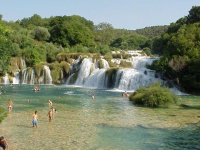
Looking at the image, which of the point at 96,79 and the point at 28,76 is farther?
the point at 28,76

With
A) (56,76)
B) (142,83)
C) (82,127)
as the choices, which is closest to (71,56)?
(56,76)

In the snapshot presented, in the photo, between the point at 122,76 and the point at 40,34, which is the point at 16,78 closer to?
the point at 122,76

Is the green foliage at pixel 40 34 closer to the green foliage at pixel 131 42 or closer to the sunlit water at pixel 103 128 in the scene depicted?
the green foliage at pixel 131 42

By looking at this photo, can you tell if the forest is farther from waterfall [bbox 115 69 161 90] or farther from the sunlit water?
the sunlit water

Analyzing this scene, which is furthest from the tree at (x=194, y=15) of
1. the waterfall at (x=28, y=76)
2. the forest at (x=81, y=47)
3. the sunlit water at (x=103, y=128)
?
the sunlit water at (x=103, y=128)

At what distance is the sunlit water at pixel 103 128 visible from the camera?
2102cm

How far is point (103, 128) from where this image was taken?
84.6 ft

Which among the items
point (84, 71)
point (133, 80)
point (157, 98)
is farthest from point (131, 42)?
point (157, 98)

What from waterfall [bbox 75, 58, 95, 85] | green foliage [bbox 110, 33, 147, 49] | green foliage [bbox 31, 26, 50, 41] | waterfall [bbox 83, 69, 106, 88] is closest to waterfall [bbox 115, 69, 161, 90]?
waterfall [bbox 83, 69, 106, 88]

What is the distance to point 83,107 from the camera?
3766 cm

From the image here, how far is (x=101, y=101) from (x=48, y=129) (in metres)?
18.5

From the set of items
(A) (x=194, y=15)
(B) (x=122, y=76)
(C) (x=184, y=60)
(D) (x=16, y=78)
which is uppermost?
(A) (x=194, y=15)

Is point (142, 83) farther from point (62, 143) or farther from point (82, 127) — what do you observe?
point (62, 143)

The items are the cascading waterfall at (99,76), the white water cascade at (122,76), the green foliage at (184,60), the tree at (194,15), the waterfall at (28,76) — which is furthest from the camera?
the tree at (194,15)
